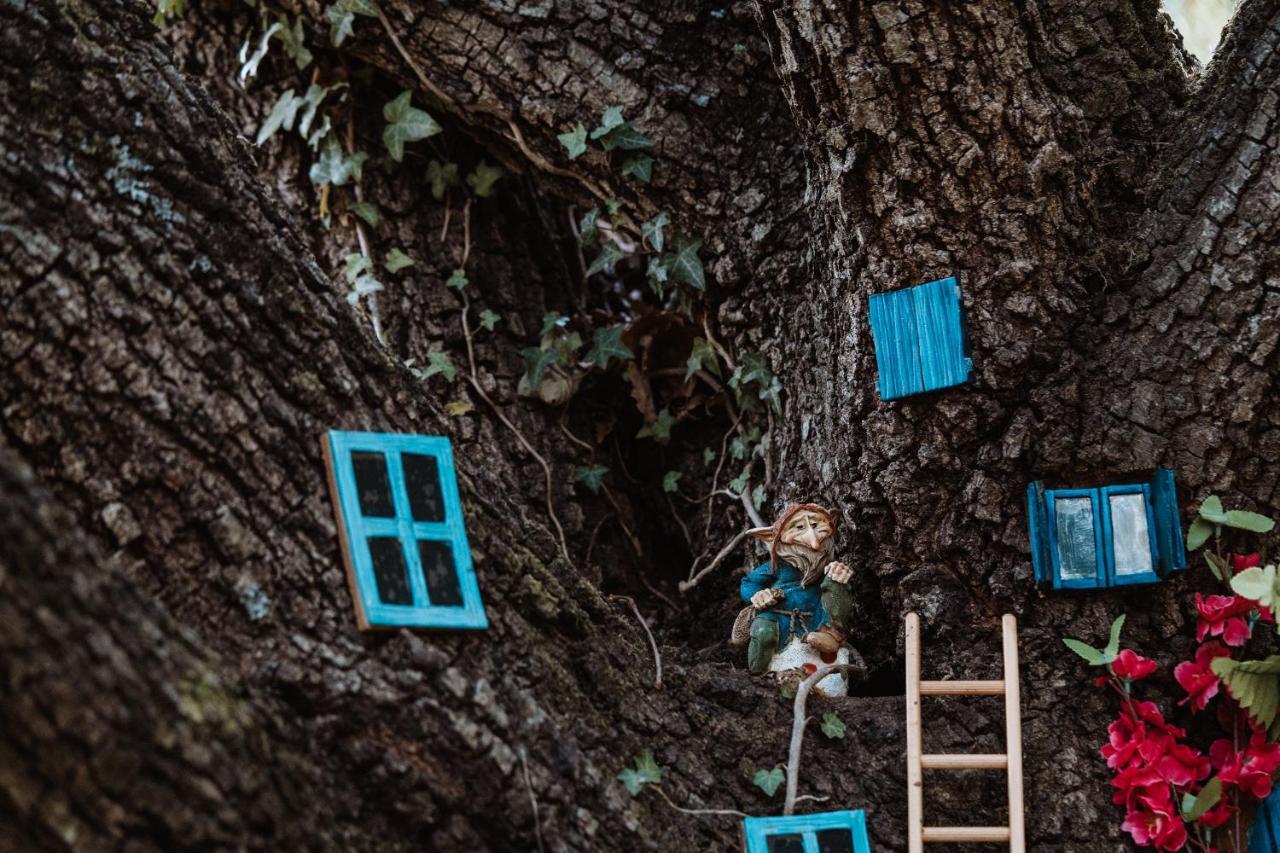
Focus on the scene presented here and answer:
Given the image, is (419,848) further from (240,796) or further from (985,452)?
(985,452)

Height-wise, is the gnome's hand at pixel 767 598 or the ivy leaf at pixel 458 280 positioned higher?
the ivy leaf at pixel 458 280

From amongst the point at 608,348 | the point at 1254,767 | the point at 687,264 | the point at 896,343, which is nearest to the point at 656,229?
the point at 687,264

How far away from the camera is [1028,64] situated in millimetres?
2949

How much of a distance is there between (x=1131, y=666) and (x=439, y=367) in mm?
1915

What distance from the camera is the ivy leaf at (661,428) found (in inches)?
151

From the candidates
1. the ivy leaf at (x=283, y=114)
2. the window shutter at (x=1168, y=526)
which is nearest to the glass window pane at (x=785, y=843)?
the window shutter at (x=1168, y=526)

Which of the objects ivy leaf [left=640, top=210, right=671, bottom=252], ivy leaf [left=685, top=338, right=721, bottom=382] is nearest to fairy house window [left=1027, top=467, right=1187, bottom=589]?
ivy leaf [left=685, top=338, right=721, bottom=382]

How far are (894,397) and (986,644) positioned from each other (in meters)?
0.59

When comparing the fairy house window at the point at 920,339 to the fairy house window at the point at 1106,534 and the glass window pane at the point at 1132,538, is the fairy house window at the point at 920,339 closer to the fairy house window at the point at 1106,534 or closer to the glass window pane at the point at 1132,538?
the fairy house window at the point at 1106,534

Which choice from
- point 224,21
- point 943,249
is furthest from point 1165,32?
point 224,21

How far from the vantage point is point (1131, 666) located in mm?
2777

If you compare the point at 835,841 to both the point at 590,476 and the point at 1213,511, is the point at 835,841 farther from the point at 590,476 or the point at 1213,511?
the point at 590,476

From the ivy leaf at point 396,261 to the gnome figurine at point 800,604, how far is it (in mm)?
1279

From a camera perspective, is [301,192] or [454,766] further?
[301,192]
